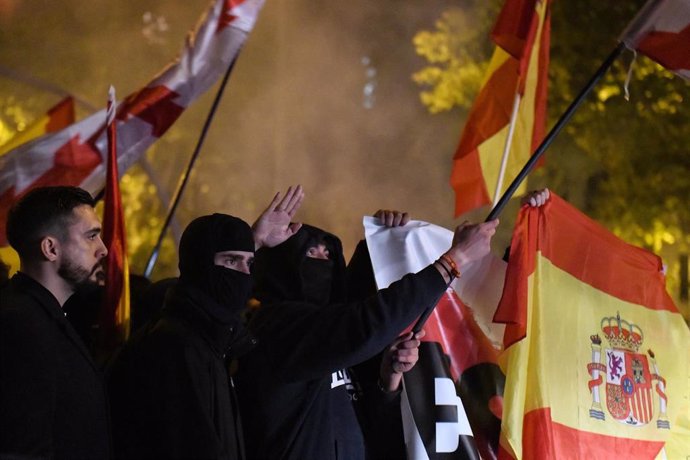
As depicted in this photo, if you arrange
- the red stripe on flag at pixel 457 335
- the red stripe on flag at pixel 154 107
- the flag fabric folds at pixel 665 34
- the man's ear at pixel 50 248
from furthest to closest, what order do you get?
1. the red stripe on flag at pixel 154 107
2. the flag fabric folds at pixel 665 34
3. the red stripe on flag at pixel 457 335
4. the man's ear at pixel 50 248

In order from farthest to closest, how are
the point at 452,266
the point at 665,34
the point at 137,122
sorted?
the point at 137,122 → the point at 665,34 → the point at 452,266

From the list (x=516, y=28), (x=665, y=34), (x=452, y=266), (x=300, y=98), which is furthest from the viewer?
(x=300, y=98)

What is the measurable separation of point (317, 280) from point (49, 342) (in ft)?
4.19

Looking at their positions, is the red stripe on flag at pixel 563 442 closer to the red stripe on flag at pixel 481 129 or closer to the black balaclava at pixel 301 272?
the black balaclava at pixel 301 272

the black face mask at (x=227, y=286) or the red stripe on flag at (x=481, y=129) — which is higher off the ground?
the red stripe on flag at (x=481, y=129)

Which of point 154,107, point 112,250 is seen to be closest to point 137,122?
point 154,107

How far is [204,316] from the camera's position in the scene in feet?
10.3

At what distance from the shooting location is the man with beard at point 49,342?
2612mm

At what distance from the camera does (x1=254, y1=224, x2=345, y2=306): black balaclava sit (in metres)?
3.73

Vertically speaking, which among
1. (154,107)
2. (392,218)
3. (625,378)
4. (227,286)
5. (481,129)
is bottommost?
(625,378)

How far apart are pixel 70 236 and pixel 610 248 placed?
2.47 m

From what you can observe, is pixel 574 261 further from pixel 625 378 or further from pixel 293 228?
pixel 293 228

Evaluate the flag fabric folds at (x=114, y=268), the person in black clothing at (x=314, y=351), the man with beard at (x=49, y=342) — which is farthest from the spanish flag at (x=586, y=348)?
the man with beard at (x=49, y=342)

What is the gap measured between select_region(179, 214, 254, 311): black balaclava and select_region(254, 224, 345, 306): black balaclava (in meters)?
0.43
